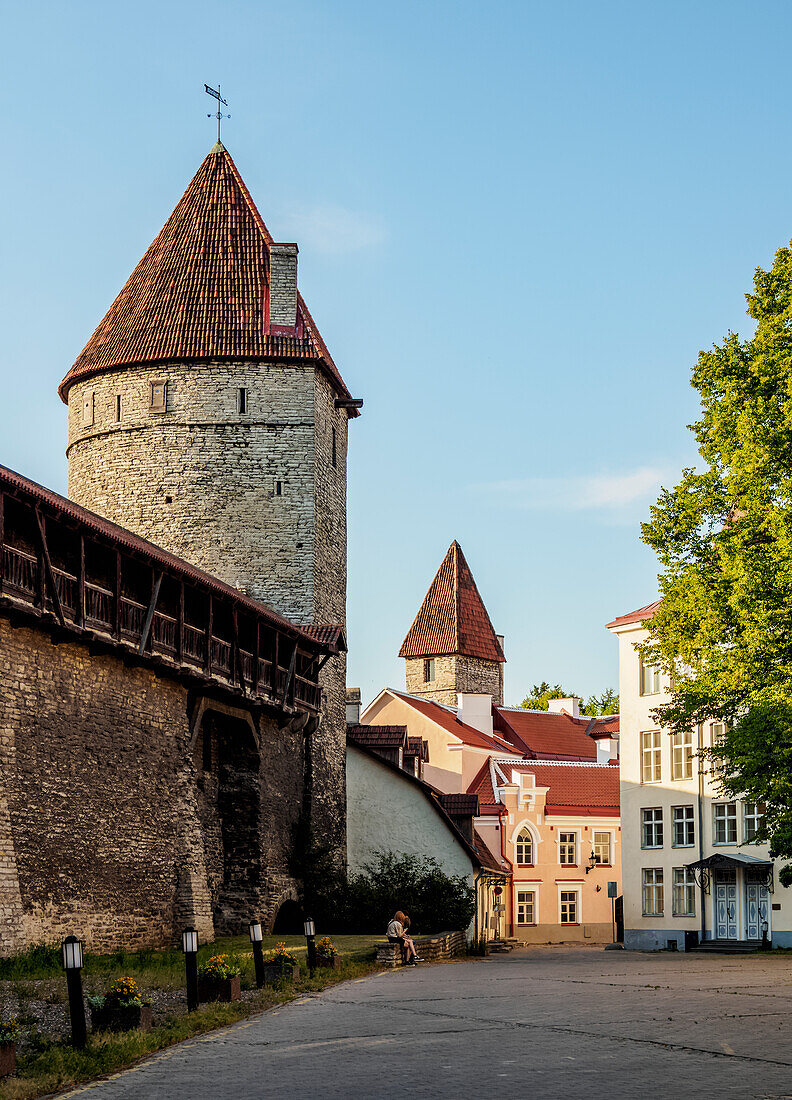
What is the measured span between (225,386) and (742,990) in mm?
25095

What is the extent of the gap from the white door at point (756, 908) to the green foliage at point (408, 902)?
8.50 metres

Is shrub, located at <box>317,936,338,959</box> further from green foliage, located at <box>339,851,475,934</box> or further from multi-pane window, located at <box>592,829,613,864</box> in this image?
multi-pane window, located at <box>592,829,613,864</box>

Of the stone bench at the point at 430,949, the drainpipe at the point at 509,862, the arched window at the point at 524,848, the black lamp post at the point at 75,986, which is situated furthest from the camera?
the arched window at the point at 524,848

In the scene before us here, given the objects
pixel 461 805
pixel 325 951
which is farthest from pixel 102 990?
pixel 461 805

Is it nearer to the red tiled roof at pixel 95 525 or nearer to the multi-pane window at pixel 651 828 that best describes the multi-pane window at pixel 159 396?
the red tiled roof at pixel 95 525

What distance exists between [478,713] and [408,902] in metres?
32.7

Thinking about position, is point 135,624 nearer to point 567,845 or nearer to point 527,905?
point 527,905

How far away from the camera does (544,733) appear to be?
70500 millimetres

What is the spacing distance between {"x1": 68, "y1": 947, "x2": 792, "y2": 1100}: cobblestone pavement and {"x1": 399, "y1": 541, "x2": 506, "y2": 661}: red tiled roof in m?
62.3

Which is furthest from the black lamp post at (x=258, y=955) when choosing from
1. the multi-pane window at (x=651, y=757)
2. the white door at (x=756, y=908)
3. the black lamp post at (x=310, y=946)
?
the multi-pane window at (x=651, y=757)

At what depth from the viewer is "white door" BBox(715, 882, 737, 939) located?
37750 mm

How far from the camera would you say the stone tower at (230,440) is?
3806cm

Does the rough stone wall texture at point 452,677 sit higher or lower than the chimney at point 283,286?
lower

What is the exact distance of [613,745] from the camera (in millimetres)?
63406
